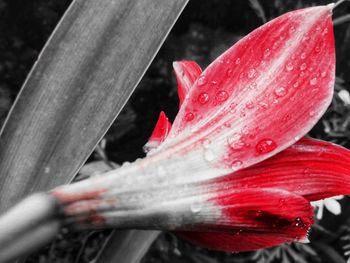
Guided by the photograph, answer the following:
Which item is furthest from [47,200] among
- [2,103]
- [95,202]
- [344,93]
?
[2,103]

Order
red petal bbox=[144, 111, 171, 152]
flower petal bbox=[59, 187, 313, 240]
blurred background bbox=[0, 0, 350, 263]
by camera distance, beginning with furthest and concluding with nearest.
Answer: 1. blurred background bbox=[0, 0, 350, 263]
2. red petal bbox=[144, 111, 171, 152]
3. flower petal bbox=[59, 187, 313, 240]

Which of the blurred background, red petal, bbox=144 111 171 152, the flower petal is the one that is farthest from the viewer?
the blurred background

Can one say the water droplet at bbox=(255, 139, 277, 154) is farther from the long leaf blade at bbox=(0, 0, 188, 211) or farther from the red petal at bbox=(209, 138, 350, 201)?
the long leaf blade at bbox=(0, 0, 188, 211)

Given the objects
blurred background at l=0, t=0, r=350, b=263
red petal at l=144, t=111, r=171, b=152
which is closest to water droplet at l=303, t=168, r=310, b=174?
red petal at l=144, t=111, r=171, b=152

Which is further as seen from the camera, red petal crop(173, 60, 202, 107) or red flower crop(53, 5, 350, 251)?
red petal crop(173, 60, 202, 107)

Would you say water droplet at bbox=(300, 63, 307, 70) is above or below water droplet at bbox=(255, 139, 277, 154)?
above

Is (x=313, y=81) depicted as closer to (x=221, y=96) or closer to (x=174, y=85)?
(x=221, y=96)

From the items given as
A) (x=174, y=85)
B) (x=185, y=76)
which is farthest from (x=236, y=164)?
(x=174, y=85)

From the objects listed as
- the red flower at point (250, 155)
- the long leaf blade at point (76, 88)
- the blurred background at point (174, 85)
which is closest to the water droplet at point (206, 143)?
the red flower at point (250, 155)

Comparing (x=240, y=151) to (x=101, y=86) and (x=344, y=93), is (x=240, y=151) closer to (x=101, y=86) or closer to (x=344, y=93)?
(x=101, y=86)
